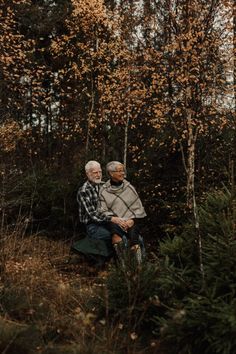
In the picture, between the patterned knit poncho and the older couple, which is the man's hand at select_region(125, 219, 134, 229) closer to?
the older couple

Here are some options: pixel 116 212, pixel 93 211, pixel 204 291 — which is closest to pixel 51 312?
pixel 204 291

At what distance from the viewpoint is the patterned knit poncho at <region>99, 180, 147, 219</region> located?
5.72 m

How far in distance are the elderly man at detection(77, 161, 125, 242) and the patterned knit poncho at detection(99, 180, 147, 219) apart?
0.29ft

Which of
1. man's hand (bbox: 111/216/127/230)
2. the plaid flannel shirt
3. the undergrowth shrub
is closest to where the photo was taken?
the undergrowth shrub

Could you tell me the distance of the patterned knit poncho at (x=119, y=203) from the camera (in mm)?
5723

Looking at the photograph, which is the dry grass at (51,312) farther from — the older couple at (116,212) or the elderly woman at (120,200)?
the elderly woman at (120,200)

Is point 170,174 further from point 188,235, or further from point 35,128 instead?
point 35,128

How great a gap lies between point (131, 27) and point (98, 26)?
6.40ft

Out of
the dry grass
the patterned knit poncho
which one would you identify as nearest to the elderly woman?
the patterned knit poncho

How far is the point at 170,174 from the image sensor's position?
776 centimetres

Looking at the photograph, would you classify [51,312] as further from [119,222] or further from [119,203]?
[119,203]

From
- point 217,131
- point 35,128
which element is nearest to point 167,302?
point 217,131

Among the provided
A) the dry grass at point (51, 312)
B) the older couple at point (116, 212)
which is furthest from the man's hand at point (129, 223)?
the dry grass at point (51, 312)

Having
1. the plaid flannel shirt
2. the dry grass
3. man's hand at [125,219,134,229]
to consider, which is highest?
the plaid flannel shirt
